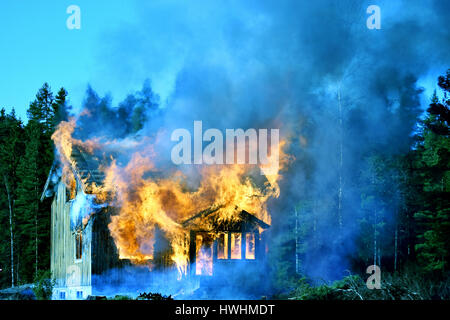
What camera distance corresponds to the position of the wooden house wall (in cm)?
2636

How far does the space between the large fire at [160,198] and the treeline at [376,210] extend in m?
6.16

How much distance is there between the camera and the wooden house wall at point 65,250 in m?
26.4

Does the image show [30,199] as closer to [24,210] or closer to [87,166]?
[24,210]

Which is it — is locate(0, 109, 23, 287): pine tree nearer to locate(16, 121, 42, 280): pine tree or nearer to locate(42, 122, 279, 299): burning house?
locate(16, 121, 42, 280): pine tree

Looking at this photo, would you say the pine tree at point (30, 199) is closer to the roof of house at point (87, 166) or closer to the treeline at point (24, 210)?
the treeline at point (24, 210)

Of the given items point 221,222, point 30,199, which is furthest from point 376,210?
point 30,199

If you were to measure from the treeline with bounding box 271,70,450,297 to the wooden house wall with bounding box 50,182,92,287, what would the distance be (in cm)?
1062

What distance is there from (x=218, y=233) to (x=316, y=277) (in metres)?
6.90

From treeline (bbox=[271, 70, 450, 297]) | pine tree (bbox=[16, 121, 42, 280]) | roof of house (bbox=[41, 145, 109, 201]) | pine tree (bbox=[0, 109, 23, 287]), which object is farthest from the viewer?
pine tree (bbox=[0, 109, 23, 287])
